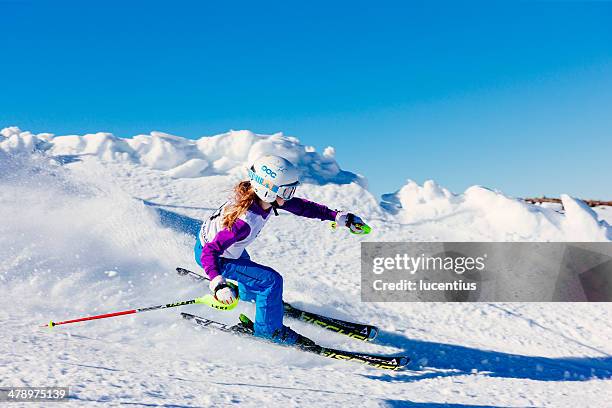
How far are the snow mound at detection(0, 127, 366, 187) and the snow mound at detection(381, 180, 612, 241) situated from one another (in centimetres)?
350

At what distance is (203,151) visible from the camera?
1575 centimetres

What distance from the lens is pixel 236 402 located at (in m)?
2.93

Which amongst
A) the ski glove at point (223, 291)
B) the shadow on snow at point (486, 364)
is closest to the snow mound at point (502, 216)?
the shadow on snow at point (486, 364)

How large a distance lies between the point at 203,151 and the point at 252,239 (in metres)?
12.1

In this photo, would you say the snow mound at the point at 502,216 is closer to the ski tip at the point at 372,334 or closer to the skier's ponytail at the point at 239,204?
the ski tip at the point at 372,334

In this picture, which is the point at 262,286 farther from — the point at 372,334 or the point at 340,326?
the point at 372,334

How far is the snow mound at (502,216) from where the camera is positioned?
373 inches

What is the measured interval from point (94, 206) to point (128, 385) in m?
5.69

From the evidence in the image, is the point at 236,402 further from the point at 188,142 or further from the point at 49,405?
the point at 188,142

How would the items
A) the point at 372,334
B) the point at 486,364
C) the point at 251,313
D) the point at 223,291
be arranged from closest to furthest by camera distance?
the point at 223,291, the point at 486,364, the point at 372,334, the point at 251,313

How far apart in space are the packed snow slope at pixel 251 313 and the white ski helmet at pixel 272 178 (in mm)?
501

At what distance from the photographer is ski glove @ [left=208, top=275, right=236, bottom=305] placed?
12.1ft

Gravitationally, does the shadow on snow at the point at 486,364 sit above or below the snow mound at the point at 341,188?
below

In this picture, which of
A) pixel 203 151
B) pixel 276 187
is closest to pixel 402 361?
pixel 276 187
